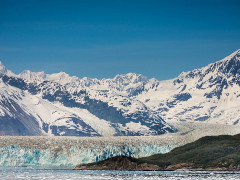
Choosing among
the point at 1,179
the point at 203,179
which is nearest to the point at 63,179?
the point at 1,179

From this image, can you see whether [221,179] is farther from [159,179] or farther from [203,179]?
[159,179]

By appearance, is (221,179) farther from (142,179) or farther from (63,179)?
(63,179)

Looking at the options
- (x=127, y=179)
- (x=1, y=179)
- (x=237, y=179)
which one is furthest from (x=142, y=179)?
(x=1, y=179)

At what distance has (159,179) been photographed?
166000 millimetres

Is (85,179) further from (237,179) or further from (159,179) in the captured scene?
(237,179)

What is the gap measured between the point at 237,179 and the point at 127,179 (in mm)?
34050

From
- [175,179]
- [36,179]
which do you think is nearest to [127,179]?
[175,179]

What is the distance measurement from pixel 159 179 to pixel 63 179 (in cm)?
2990

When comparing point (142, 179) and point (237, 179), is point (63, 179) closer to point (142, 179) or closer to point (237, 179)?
point (142, 179)

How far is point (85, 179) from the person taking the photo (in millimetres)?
166125

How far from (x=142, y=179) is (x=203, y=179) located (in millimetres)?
18895

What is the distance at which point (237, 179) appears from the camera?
159 meters

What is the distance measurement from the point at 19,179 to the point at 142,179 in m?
37.9

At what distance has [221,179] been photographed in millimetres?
160875
